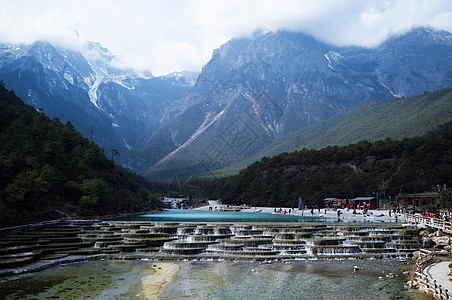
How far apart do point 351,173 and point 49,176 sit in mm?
102440

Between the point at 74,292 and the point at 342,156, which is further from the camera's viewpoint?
the point at 342,156

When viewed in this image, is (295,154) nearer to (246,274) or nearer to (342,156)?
(342,156)

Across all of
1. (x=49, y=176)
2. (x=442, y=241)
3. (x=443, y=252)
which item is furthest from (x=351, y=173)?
(x=443, y=252)

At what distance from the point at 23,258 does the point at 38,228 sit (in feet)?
74.1

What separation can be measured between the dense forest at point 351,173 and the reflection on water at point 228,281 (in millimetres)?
87127

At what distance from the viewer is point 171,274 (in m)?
29.0

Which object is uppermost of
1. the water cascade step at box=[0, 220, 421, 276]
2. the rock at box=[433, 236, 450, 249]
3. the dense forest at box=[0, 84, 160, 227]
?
the dense forest at box=[0, 84, 160, 227]

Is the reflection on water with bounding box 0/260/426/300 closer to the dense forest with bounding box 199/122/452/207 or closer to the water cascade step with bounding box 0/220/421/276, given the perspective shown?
the water cascade step with bounding box 0/220/421/276

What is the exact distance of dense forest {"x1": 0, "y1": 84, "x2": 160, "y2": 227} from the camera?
54.7 m

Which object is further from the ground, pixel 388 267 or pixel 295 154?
pixel 295 154

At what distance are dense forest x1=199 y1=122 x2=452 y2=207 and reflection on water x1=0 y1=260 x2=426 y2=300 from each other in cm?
8713

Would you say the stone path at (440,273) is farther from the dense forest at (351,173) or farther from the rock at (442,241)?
the dense forest at (351,173)

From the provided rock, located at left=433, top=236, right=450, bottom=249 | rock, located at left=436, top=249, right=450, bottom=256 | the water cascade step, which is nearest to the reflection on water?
the water cascade step

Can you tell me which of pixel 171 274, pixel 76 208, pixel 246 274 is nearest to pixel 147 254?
pixel 171 274
